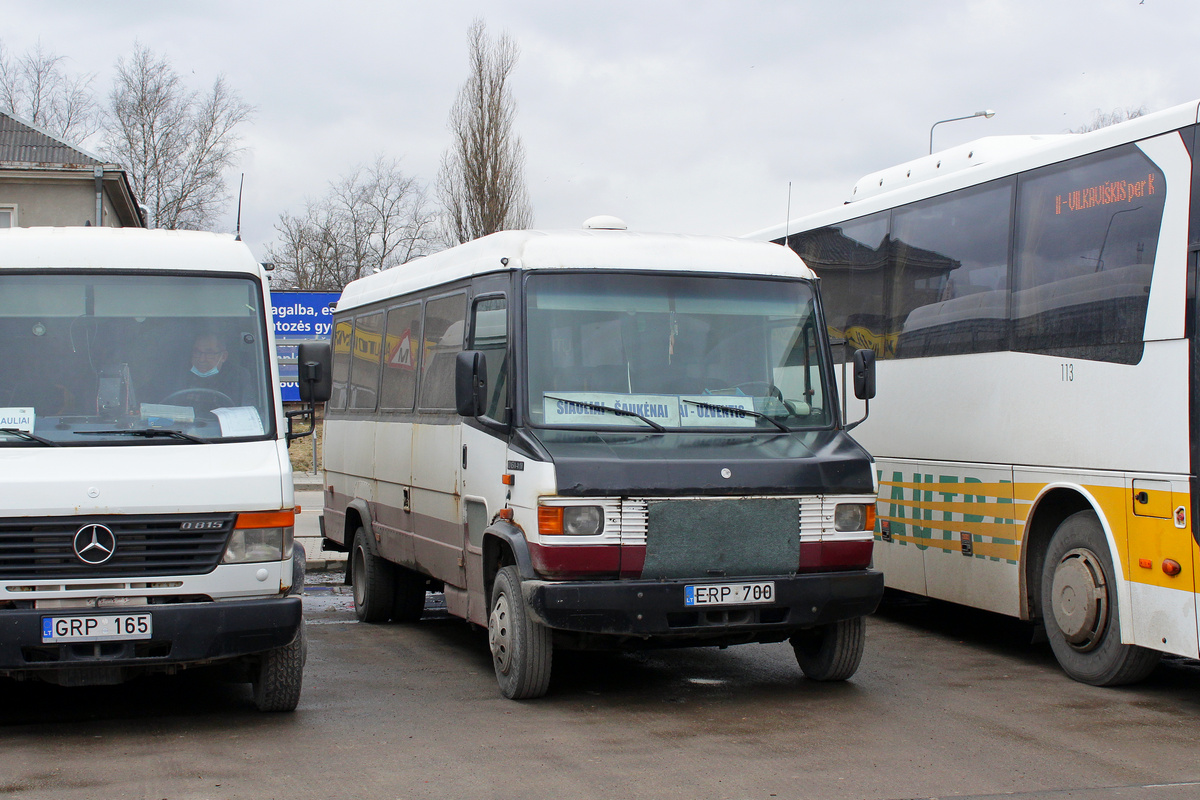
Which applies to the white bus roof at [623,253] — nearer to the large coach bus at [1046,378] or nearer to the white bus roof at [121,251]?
the white bus roof at [121,251]

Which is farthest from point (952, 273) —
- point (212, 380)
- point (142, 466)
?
point (142, 466)

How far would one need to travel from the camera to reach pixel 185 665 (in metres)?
Result: 6.97

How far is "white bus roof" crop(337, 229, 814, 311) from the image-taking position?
27.2 ft

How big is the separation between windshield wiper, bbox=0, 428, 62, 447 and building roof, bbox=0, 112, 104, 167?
3137 cm

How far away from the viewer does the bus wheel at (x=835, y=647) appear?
8.30m

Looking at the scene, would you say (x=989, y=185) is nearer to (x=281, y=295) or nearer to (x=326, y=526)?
(x=326, y=526)

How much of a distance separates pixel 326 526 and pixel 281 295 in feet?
37.4

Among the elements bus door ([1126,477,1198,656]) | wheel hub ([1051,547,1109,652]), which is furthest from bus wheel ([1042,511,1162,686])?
bus door ([1126,477,1198,656])

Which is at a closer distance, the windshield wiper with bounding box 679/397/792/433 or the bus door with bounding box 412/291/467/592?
the windshield wiper with bounding box 679/397/792/433

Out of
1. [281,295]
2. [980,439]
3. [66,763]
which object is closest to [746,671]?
[980,439]

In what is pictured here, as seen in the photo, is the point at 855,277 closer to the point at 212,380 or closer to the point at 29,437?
the point at 212,380

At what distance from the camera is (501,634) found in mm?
8070

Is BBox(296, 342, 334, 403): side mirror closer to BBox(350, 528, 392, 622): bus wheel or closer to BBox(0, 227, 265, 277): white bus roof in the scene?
BBox(0, 227, 265, 277): white bus roof

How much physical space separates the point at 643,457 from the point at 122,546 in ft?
9.21
